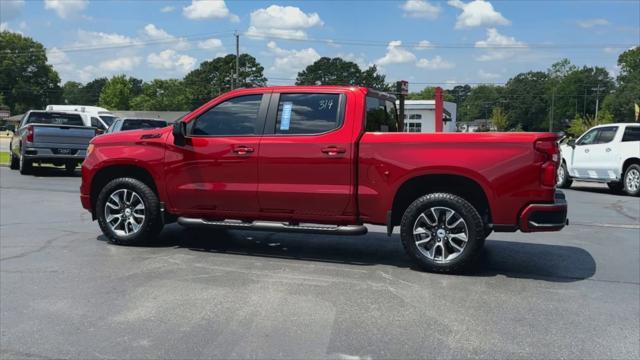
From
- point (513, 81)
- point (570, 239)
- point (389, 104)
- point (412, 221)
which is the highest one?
point (513, 81)

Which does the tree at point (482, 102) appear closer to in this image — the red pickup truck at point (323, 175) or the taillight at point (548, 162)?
the red pickup truck at point (323, 175)

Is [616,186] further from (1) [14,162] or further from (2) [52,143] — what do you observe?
(1) [14,162]

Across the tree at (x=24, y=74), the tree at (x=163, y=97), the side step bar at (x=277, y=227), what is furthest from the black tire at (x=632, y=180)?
the tree at (x=24, y=74)

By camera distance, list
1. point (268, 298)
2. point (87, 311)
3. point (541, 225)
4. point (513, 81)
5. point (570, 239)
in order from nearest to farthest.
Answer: point (87, 311) → point (268, 298) → point (541, 225) → point (570, 239) → point (513, 81)

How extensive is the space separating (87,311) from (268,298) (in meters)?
1.51

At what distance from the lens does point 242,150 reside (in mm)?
6484

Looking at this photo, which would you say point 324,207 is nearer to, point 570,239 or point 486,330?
point 486,330

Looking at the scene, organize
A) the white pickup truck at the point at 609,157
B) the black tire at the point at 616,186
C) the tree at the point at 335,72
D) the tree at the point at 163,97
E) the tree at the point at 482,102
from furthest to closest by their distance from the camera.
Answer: the tree at the point at 482,102 → the tree at the point at 163,97 → the tree at the point at 335,72 → the black tire at the point at 616,186 → the white pickup truck at the point at 609,157

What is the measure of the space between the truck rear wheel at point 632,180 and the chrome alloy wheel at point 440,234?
11.1 m

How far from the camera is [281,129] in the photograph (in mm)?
6461

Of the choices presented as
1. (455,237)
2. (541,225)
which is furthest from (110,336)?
(541,225)

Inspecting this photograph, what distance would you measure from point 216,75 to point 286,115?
10190 cm

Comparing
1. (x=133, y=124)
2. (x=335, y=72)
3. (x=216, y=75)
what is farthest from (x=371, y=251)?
(x=216, y=75)

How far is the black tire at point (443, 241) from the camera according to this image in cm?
580
